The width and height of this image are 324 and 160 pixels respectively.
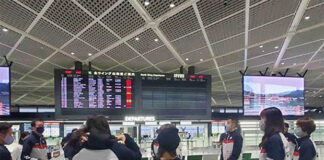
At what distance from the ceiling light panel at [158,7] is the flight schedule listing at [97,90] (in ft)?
9.80

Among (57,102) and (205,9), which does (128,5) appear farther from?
(57,102)

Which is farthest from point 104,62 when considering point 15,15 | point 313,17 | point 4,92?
point 313,17

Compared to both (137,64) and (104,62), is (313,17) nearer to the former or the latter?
(137,64)

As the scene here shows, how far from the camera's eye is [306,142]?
3490 millimetres

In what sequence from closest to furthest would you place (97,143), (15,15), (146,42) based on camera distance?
1. (97,143)
2. (15,15)
3. (146,42)

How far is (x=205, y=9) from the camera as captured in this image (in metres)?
4.20

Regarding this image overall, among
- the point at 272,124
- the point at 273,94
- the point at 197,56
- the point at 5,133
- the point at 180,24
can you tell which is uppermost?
the point at 180,24

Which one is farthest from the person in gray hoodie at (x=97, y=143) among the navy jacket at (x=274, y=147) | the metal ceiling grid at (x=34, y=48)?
the metal ceiling grid at (x=34, y=48)

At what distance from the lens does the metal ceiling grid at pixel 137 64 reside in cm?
728

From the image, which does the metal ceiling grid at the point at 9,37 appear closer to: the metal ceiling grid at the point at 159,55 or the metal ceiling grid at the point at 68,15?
the metal ceiling grid at the point at 68,15

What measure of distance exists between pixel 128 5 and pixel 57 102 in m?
3.59

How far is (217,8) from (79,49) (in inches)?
133

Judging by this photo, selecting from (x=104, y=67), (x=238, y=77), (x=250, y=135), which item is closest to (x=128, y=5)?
(x=104, y=67)

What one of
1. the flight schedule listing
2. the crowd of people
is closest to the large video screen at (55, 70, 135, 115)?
the flight schedule listing
